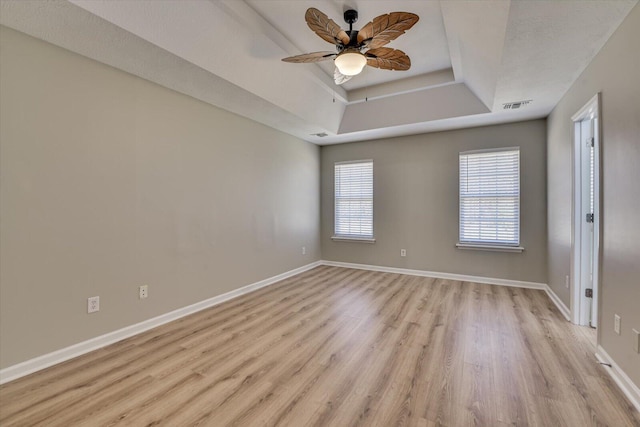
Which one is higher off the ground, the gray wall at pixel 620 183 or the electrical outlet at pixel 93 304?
the gray wall at pixel 620 183

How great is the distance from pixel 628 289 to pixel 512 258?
8.86 ft

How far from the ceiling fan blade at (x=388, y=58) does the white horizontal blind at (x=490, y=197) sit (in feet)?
8.51

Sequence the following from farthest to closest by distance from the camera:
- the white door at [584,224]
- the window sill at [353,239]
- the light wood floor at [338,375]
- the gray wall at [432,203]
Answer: the window sill at [353,239]
the gray wall at [432,203]
the white door at [584,224]
the light wood floor at [338,375]

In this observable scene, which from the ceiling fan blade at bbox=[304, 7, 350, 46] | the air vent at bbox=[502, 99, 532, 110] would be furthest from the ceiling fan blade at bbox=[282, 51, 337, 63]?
the air vent at bbox=[502, 99, 532, 110]

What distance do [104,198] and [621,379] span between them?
4178mm

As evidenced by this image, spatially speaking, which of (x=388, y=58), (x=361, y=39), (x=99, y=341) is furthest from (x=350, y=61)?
(x=99, y=341)

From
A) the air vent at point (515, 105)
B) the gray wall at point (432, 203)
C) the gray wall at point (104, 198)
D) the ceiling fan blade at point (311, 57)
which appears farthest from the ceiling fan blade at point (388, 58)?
the gray wall at point (432, 203)

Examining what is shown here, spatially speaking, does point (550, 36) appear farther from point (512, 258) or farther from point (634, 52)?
point (512, 258)

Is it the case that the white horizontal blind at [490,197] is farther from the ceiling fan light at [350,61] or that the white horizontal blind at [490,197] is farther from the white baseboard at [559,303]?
the ceiling fan light at [350,61]

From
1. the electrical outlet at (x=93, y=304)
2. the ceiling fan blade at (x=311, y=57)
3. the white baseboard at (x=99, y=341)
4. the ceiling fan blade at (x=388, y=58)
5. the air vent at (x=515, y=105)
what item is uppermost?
the ceiling fan blade at (x=388, y=58)

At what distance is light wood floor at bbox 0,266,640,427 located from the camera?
65.7 inches

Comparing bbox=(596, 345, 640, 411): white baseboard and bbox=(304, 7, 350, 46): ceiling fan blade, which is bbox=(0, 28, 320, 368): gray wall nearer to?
bbox=(304, 7, 350, 46): ceiling fan blade

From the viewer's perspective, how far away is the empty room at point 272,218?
71.9 inches

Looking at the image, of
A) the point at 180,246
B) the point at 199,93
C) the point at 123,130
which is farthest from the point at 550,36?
the point at 180,246
